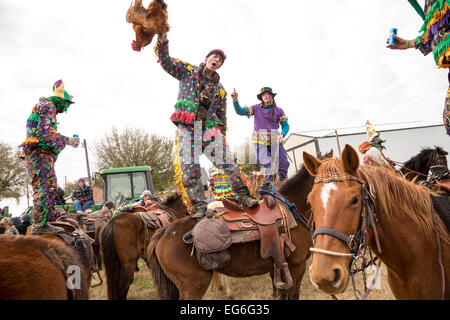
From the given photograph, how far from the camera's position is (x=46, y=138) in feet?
10.6

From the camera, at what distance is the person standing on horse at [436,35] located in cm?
181

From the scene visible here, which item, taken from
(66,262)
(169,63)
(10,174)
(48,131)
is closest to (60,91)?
(48,131)

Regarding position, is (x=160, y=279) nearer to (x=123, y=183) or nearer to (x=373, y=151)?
(x=373, y=151)

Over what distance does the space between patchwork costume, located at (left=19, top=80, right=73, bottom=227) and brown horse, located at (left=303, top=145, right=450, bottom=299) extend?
132 inches

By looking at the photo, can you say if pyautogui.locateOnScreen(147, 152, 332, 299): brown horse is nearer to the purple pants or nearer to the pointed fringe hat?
the purple pants

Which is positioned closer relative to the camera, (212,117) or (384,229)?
(384,229)

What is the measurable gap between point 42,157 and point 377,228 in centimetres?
388

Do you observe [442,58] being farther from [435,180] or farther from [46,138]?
[46,138]

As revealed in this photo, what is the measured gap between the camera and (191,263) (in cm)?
245

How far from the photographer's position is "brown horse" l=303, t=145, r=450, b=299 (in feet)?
4.66

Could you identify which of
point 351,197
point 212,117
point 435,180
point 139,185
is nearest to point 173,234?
point 212,117

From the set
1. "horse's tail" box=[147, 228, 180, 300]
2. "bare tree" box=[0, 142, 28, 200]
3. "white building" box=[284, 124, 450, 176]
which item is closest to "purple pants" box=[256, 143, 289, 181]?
"horse's tail" box=[147, 228, 180, 300]

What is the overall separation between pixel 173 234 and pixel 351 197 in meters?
1.83

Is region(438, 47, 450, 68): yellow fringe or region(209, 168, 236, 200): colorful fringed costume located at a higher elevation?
region(438, 47, 450, 68): yellow fringe
